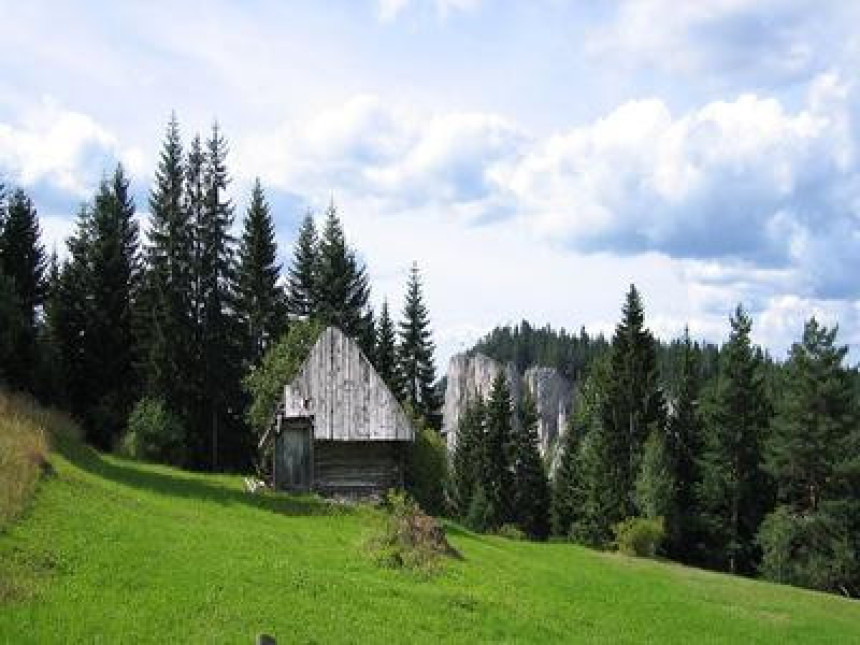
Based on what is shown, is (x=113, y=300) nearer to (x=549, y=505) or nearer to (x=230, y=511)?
(x=230, y=511)

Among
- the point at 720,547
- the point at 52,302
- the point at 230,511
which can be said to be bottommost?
the point at 720,547

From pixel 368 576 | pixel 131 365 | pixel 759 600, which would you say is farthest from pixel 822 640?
pixel 131 365

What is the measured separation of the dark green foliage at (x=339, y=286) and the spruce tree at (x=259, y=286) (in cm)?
308

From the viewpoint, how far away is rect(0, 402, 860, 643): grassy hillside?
1683 cm

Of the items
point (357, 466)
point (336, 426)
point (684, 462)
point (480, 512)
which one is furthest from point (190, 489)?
point (480, 512)

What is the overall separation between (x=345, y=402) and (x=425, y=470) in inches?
311

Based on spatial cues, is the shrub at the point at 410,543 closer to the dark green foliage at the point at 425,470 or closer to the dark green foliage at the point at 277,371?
the dark green foliage at the point at 425,470

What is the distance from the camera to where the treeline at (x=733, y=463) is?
52188 mm

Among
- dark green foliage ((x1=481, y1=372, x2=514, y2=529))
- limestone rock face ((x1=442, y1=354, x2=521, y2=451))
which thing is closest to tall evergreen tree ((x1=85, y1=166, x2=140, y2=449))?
dark green foliage ((x1=481, y1=372, x2=514, y2=529))

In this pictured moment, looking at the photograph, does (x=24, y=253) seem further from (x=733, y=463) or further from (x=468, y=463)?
(x=733, y=463)

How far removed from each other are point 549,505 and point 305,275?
30.8m

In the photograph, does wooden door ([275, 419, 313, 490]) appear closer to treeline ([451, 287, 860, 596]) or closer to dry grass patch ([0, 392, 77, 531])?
dry grass patch ([0, 392, 77, 531])

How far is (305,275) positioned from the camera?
220 feet

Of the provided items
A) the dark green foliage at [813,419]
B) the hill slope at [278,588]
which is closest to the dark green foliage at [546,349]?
the dark green foliage at [813,419]
